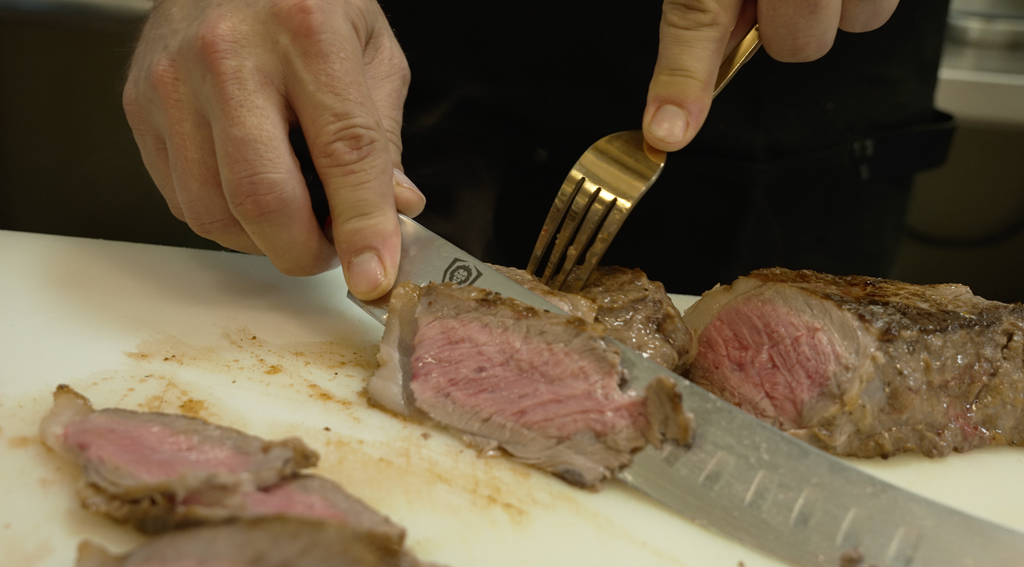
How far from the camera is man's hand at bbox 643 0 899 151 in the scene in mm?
1685

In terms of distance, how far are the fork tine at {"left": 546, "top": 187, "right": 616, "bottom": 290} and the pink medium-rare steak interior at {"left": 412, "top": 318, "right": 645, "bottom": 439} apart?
305 mm

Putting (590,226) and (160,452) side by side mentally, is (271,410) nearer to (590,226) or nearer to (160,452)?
(160,452)

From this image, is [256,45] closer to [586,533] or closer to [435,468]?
[435,468]

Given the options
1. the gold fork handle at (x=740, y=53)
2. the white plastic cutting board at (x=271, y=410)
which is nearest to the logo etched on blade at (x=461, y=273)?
the white plastic cutting board at (x=271, y=410)

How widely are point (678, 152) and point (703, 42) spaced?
1117mm

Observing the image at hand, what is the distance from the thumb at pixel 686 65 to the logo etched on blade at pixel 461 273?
529 mm

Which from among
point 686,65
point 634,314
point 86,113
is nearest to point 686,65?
point 686,65

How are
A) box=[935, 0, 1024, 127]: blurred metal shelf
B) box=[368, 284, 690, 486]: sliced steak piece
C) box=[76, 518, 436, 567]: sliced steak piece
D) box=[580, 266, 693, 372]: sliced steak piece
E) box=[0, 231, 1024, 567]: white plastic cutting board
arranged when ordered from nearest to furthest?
box=[76, 518, 436, 567]: sliced steak piece → box=[0, 231, 1024, 567]: white plastic cutting board → box=[368, 284, 690, 486]: sliced steak piece → box=[580, 266, 693, 372]: sliced steak piece → box=[935, 0, 1024, 127]: blurred metal shelf

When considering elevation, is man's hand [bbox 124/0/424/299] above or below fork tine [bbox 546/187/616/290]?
above

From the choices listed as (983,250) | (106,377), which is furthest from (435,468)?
(983,250)

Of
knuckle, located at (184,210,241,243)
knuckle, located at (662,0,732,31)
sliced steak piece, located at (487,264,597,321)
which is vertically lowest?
sliced steak piece, located at (487,264,597,321)

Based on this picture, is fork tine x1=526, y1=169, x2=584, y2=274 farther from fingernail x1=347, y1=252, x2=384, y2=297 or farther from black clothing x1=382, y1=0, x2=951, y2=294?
black clothing x1=382, y1=0, x2=951, y2=294

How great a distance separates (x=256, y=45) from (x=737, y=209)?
74.4 inches

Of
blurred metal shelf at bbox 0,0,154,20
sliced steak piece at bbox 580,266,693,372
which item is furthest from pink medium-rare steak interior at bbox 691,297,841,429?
blurred metal shelf at bbox 0,0,154,20
